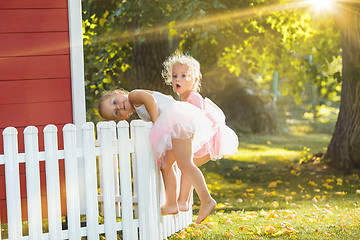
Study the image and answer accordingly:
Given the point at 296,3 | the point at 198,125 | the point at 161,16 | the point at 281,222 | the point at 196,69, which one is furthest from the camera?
the point at 296,3

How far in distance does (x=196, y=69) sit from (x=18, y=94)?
1.75m

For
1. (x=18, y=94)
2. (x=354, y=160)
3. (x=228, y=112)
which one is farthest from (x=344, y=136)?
(x=228, y=112)

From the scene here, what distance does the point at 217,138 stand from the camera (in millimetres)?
4895

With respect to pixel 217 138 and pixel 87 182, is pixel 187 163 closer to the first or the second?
pixel 217 138

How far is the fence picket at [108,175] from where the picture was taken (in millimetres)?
4348

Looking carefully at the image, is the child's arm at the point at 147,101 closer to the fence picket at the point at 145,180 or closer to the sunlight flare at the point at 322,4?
the fence picket at the point at 145,180

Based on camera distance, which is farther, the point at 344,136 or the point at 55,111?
the point at 344,136

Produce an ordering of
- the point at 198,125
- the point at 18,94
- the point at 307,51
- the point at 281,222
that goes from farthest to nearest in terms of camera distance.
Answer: the point at 307,51 → the point at 281,222 → the point at 18,94 → the point at 198,125

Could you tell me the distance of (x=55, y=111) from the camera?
5.45m

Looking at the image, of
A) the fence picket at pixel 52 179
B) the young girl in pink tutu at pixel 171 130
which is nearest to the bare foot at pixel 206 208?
the young girl in pink tutu at pixel 171 130

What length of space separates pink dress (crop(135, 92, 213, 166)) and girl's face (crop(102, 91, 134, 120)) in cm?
25

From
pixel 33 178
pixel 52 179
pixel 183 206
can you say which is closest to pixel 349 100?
pixel 183 206

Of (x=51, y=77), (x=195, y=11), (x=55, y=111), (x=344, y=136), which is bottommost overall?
(x=344, y=136)

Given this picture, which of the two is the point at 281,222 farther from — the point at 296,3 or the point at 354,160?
the point at 296,3
